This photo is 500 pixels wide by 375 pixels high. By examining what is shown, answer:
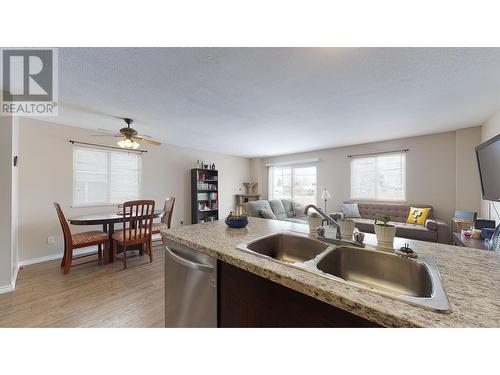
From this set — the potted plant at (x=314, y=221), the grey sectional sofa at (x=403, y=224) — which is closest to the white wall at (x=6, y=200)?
the potted plant at (x=314, y=221)

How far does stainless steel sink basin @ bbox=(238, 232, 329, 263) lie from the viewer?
1.18 m

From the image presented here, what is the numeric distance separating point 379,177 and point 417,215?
108 cm

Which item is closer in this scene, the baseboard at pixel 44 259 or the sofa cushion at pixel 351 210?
the baseboard at pixel 44 259

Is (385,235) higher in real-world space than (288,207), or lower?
higher

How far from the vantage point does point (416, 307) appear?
533 mm

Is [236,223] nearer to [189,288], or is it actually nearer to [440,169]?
[189,288]

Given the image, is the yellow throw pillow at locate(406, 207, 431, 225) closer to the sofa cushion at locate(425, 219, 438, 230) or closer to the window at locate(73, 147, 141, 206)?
the sofa cushion at locate(425, 219, 438, 230)

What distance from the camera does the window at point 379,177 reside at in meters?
4.14

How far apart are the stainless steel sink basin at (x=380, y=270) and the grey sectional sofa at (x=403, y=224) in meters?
2.46

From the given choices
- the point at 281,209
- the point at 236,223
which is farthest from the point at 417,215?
the point at 236,223

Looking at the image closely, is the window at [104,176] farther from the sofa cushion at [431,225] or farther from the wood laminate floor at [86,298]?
the sofa cushion at [431,225]

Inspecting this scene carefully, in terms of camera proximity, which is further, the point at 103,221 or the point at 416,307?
the point at 103,221
